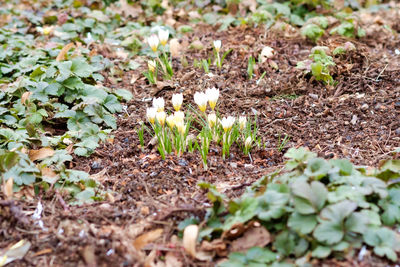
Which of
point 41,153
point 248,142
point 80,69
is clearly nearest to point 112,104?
point 80,69

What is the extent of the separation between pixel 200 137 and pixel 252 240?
3.61 ft

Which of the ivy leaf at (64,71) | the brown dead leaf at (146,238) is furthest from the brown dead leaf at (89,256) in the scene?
the ivy leaf at (64,71)

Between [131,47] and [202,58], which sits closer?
[202,58]

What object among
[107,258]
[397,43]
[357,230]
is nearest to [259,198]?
[357,230]

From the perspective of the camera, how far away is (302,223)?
2004 millimetres

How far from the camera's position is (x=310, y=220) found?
6.58 feet

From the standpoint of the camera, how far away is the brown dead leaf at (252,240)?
6.81 ft

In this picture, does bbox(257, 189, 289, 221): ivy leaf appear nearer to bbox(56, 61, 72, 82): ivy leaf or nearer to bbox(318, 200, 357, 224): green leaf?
bbox(318, 200, 357, 224): green leaf

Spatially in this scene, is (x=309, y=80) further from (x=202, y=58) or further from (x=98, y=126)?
(x=98, y=126)

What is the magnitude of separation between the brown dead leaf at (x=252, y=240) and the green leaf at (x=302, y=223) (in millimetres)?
140

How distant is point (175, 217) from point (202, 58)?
2.46 m

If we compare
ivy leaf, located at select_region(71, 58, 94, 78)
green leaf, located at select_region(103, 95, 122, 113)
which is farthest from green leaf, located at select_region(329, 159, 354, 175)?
ivy leaf, located at select_region(71, 58, 94, 78)

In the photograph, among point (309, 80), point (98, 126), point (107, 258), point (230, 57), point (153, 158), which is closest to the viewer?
point (107, 258)

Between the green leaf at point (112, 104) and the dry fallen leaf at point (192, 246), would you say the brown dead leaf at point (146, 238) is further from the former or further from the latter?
the green leaf at point (112, 104)
